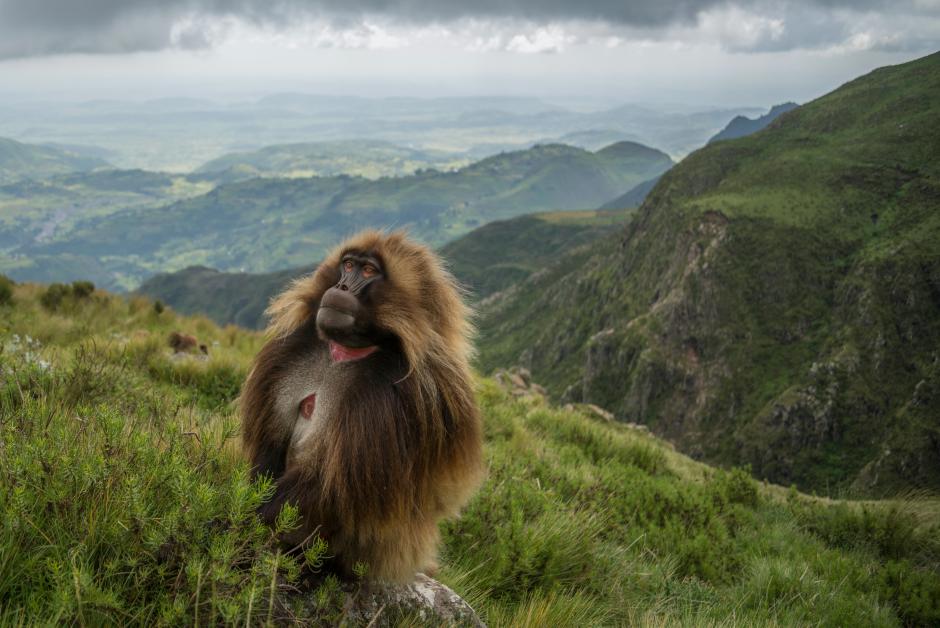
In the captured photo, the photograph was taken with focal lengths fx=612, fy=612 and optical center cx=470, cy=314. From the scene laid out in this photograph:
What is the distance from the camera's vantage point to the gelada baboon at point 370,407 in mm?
2877

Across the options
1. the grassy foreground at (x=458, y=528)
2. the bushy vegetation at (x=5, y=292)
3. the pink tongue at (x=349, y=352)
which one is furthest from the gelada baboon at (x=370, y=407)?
the bushy vegetation at (x=5, y=292)

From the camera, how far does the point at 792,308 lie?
82.8 m

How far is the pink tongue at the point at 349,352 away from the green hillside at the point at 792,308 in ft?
205

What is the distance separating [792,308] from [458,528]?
89.6 metres

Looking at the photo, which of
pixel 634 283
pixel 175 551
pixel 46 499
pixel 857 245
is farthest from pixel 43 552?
pixel 634 283

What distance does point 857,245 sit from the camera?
81.3 meters

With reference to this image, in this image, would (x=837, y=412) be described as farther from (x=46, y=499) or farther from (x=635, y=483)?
(x=46, y=499)

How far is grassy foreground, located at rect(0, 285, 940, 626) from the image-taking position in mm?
2207

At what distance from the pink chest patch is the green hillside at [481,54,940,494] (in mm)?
62349

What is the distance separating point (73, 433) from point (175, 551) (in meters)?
1.25

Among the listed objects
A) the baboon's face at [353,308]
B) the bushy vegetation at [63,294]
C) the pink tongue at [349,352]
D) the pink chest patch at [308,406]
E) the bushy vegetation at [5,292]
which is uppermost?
the baboon's face at [353,308]

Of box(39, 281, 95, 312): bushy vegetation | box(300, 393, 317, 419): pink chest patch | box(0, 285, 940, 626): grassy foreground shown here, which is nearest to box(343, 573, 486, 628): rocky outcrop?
box(0, 285, 940, 626): grassy foreground

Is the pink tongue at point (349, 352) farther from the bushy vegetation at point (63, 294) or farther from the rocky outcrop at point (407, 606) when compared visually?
the bushy vegetation at point (63, 294)

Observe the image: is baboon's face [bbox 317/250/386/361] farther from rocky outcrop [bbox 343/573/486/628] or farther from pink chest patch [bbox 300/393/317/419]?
rocky outcrop [bbox 343/573/486/628]
